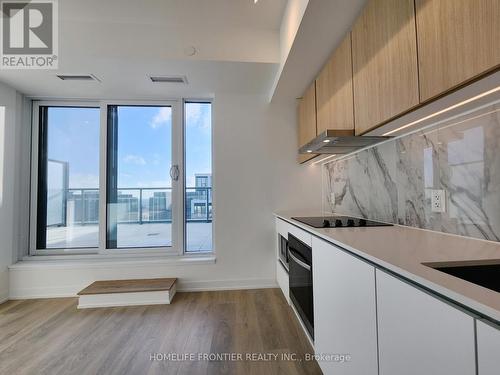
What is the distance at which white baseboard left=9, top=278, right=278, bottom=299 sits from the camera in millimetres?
2846

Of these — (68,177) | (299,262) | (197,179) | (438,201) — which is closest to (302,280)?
(299,262)

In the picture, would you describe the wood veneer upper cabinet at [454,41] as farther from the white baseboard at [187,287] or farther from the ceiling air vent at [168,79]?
the white baseboard at [187,287]

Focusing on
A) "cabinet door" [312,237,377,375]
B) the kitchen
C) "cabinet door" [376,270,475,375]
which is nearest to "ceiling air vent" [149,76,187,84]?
the kitchen

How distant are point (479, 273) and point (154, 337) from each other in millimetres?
2149

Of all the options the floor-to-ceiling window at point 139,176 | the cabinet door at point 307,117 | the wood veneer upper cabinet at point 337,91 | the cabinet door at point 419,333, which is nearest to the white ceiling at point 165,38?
the cabinet door at point 307,117

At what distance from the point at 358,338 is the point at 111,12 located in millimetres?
2930

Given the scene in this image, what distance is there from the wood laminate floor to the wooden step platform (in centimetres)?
7

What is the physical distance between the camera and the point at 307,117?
258 cm

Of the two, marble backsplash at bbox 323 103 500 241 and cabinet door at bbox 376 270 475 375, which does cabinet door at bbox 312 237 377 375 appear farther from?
marble backsplash at bbox 323 103 500 241

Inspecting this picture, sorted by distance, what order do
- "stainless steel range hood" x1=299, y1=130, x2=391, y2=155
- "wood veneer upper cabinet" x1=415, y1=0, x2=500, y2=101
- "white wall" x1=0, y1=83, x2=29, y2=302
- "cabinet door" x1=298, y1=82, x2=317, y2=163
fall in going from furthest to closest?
"white wall" x1=0, y1=83, x2=29, y2=302, "cabinet door" x1=298, y1=82, x2=317, y2=163, "stainless steel range hood" x1=299, y1=130, x2=391, y2=155, "wood veneer upper cabinet" x1=415, y1=0, x2=500, y2=101

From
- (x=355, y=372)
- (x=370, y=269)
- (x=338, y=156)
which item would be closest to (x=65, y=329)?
(x=355, y=372)

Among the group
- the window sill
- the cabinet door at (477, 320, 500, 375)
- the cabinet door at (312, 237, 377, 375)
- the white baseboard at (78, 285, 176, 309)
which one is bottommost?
the white baseboard at (78, 285, 176, 309)

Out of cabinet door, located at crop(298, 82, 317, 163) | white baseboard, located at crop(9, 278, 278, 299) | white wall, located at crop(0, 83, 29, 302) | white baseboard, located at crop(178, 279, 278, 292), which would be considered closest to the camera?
cabinet door, located at crop(298, 82, 317, 163)

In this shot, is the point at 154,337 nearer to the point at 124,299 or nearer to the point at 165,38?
the point at 124,299
